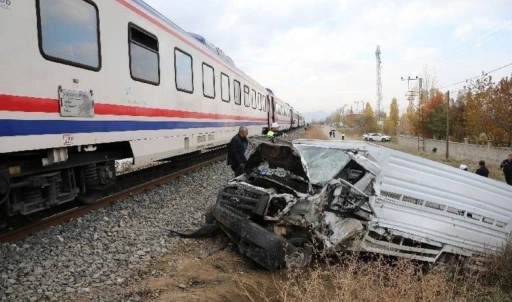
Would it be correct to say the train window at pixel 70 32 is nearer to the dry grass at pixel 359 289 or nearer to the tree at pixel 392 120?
the dry grass at pixel 359 289

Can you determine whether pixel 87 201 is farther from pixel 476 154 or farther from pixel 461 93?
pixel 461 93

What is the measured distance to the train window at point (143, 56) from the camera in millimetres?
7574

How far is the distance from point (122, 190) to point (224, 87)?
20.8ft

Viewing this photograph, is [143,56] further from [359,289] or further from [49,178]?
[359,289]

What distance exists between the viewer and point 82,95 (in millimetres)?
5992

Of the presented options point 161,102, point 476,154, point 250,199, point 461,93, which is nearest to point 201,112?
point 161,102

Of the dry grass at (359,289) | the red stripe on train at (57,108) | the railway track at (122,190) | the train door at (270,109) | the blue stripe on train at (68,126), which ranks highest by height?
the train door at (270,109)

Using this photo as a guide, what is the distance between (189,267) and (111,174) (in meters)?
2.91

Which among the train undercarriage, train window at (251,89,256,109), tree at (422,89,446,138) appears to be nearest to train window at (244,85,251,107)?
train window at (251,89,256,109)

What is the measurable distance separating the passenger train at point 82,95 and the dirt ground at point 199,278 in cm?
183

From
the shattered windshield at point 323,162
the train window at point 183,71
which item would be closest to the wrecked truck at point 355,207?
the shattered windshield at point 323,162

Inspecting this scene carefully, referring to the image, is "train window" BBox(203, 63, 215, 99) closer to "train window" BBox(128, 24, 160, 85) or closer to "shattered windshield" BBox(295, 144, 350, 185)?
"train window" BBox(128, 24, 160, 85)

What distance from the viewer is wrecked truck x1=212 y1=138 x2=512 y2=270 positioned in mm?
5383

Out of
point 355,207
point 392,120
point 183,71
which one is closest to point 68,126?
point 355,207
